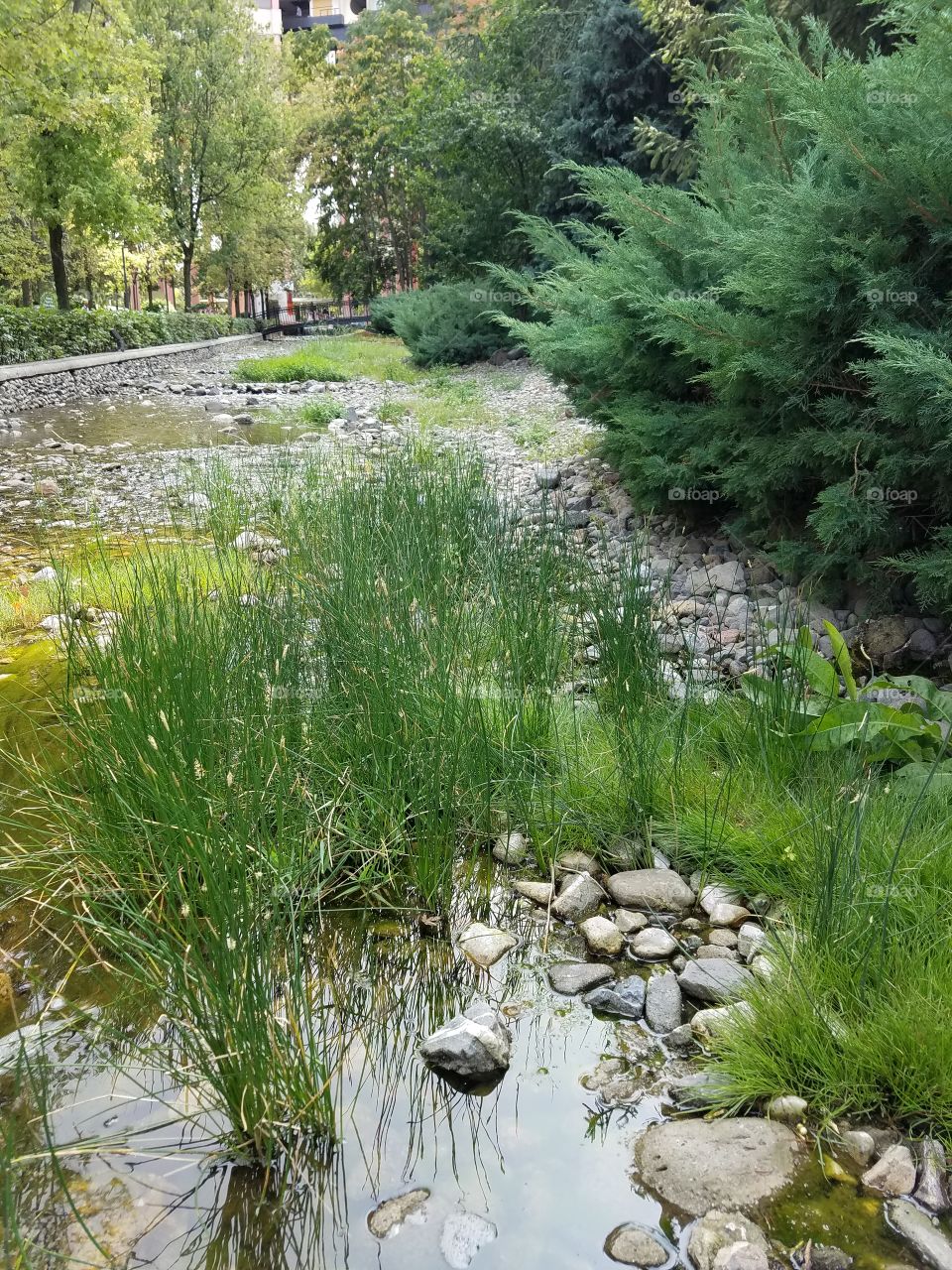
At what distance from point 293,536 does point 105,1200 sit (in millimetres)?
2627

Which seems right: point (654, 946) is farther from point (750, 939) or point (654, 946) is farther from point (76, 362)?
point (76, 362)

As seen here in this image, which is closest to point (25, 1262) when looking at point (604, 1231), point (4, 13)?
point (604, 1231)

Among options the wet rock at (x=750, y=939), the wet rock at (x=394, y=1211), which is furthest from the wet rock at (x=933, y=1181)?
the wet rock at (x=394, y=1211)

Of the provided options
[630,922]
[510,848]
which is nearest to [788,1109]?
[630,922]

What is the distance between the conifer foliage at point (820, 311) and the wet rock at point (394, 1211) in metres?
A: 2.30

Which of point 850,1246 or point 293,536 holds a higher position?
point 293,536

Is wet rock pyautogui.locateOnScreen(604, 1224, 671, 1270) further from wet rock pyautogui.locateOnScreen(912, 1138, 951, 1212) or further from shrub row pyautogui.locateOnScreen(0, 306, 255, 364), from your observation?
shrub row pyautogui.locateOnScreen(0, 306, 255, 364)

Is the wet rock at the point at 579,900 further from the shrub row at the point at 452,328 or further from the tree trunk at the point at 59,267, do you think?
the tree trunk at the point at 59,267

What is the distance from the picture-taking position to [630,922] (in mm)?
2127

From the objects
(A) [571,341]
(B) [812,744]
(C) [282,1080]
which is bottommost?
(C) [282,1080]

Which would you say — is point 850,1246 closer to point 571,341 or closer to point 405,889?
point 405,889

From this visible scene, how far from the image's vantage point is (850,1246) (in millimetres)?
1319

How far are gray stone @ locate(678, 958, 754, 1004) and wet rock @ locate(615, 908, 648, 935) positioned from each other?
0.20m

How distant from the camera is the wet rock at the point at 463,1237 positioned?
1.34 metres
